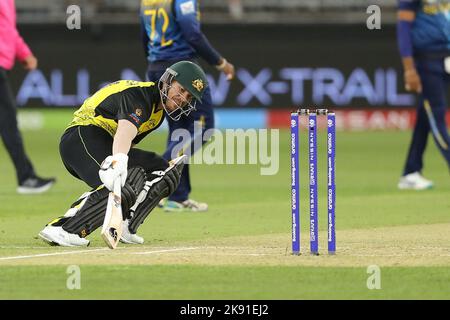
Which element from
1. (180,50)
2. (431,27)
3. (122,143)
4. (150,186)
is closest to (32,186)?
(180,50)

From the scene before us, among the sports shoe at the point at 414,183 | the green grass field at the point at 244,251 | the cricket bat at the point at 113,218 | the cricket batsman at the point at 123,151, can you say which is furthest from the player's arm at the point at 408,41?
the cricket bat at the point at 113,218

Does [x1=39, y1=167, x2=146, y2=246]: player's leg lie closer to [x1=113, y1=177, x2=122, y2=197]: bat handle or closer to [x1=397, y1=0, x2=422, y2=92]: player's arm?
[x1=113, y1=177, x2=122, y2=197]: bat handle

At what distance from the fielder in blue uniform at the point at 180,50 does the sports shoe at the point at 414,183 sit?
2909mm

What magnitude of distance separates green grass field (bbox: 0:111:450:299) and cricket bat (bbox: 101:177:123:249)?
139 mm

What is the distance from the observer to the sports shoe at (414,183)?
43.6 feet

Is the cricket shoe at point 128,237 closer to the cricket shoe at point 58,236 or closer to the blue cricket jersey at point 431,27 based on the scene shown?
the cricket shoe at point 58,236

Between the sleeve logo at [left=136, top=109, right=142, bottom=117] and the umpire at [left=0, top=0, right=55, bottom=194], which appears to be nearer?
the sleeve logo at [left=136, top=109, right=142, bottom=117]

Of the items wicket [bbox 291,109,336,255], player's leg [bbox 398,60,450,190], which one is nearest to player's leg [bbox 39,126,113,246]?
wicket [bbox 291,109,336,255]

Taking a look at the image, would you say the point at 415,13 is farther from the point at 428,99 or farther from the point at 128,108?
the point at 128,108

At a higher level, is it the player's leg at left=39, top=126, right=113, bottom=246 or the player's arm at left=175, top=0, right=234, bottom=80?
the player's arm at left=175, top=0, right=234, bottom=80

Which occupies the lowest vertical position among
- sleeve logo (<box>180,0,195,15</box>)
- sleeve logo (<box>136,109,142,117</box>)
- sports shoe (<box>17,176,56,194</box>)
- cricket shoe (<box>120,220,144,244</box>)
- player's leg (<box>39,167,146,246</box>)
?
sports shoe (<box>17,176,56,194</box>)

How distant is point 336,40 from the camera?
A: 22703mm

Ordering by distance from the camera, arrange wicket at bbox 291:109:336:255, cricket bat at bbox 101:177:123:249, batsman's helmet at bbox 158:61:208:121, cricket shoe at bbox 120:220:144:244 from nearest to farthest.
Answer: wicket at bbox 291:109:336:255 < cricket bat at bbox 101:177:123:249 < batsman's helmet at bbox 158:61:208:121 < cricket shoe at bbox 120:220:144:244

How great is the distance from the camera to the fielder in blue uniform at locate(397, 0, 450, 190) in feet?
41.9
